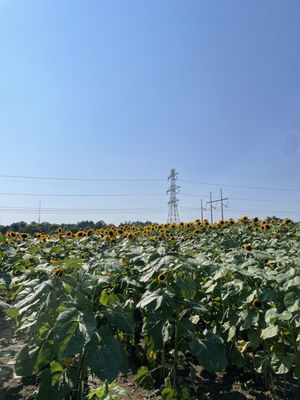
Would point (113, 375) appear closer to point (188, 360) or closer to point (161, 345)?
point (161, 345)

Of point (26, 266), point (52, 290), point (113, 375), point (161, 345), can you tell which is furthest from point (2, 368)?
point (26, 266)

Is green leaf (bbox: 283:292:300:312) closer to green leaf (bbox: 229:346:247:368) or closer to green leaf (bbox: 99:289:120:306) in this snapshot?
green leaf (bbox: 229:346:247:368)

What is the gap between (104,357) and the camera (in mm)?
1997

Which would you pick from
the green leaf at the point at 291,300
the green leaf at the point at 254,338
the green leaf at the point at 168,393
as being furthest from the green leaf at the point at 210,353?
the green leaf at the point at 254,338

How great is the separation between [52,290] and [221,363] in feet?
3.53

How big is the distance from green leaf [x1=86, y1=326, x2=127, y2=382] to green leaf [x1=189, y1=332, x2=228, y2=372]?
560mm

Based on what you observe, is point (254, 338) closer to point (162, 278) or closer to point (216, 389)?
point (216, 389)

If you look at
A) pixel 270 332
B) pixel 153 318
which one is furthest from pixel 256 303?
pixel 153 318

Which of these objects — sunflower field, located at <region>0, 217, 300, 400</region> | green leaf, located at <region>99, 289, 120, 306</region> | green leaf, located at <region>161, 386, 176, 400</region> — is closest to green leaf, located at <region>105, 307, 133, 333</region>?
sunflower field, located at <region>0, 217, 300, 400</region>

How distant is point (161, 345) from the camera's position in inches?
107

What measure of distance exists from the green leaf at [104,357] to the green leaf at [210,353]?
1.84 feet

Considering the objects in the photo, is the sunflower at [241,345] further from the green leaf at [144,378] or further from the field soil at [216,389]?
the green leaf at [144,378]

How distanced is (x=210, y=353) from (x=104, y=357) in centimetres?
79

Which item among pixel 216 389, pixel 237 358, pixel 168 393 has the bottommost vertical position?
pixel 216 389
